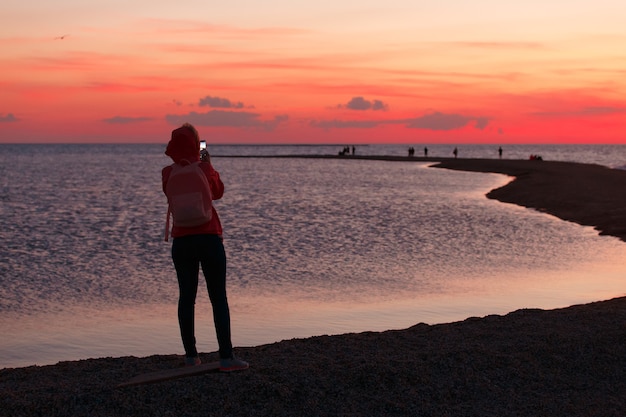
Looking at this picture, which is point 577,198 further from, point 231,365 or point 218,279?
point 218,279

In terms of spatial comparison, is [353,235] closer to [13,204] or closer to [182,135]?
[182,135]

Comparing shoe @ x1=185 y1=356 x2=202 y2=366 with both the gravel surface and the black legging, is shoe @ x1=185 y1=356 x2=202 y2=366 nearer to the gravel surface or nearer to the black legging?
the black legging

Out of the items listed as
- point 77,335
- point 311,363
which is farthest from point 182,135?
point 77,335

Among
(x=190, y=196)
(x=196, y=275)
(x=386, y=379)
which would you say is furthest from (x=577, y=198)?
(x=190, y=196)

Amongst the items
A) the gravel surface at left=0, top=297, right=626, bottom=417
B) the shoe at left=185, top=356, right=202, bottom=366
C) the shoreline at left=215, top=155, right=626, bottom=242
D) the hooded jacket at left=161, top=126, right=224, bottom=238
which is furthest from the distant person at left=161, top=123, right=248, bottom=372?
the shoreline at left=215, top=155, right=626, bottom=242

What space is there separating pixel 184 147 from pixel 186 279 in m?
1.30

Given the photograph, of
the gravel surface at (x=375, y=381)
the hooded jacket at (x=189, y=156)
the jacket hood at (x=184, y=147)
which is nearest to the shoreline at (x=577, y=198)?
the gravel surface at (x=375, y=381)

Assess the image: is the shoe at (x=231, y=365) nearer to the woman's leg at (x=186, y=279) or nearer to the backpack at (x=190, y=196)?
the woman's leg at (x=186, y=279)

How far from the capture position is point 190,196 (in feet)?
23.8

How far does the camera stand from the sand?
7.00 meters

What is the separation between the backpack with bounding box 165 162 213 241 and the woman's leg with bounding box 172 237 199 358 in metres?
0.23

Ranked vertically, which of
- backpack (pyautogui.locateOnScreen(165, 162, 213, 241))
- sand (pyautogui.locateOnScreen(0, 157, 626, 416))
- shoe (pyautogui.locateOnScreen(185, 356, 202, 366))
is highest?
backpack (pyautogui.locateOnScreen(165, 162, 213, 241))

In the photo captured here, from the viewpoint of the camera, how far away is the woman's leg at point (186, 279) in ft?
24.3

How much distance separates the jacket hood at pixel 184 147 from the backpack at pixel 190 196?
0.31ft
